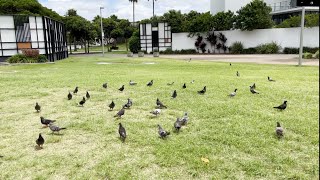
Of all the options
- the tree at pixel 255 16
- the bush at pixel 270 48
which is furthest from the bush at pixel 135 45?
the bush at pixel 270 48

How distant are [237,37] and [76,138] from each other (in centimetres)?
3525

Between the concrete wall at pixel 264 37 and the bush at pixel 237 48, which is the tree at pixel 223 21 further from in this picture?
the bush at pixel 237 48

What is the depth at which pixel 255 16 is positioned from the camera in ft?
114

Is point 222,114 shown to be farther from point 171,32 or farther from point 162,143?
point 171,32

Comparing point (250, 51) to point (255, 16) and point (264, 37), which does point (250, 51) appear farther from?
point (255, 16)

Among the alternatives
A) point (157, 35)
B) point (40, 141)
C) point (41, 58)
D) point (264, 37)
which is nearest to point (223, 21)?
point (264, 37)

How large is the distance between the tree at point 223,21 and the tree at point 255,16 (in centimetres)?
225

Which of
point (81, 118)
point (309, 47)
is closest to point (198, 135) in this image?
point (81, 118)

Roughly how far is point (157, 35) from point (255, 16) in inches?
610

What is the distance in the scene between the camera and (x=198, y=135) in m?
5.01

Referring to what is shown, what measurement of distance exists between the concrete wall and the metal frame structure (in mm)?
2258

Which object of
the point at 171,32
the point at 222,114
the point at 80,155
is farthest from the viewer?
the point at 171,32

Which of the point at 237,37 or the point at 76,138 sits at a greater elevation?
the point at 237,37

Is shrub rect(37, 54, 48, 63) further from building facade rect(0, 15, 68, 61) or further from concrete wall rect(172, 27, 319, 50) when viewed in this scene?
concrete wall rect(172, 27, 319, 50)
